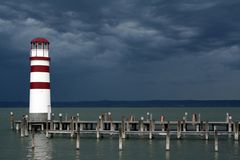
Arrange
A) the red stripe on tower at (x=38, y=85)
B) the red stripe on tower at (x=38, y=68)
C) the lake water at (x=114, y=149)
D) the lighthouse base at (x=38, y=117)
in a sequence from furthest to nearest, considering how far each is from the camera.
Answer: the lighthouse base at (x=38, y=117)
the red stripe on tower at (x=38, y=85)
the red stripe on tower at (x=38, y=68)
the lake water at (x=114, y=149)

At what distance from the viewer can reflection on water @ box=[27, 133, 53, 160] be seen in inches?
1661

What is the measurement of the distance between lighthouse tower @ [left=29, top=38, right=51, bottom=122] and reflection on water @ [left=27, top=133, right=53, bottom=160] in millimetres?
3011

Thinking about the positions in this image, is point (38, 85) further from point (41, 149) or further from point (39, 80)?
point (41, 149)

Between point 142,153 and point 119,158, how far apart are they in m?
3.43

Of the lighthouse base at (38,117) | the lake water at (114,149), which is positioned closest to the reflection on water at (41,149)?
the lake water at (114,149)

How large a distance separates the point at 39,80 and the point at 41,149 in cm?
1093

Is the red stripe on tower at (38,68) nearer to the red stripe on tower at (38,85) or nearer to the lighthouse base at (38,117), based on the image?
the red stripe on tower at (38,85)

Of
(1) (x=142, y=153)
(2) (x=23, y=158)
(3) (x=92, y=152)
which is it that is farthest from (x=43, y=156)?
(1) (x=142, y=153)

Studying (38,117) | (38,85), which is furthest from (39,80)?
(38,117)

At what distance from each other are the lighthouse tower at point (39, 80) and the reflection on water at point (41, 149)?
9.88ft

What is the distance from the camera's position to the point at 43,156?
4219cm

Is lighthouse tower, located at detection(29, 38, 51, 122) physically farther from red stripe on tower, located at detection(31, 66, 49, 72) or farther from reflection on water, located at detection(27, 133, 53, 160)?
reflection on water, located at detection(27, 133, 53, 160)

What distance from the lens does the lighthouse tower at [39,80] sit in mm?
55312

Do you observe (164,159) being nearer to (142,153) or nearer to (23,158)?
(142,153)
